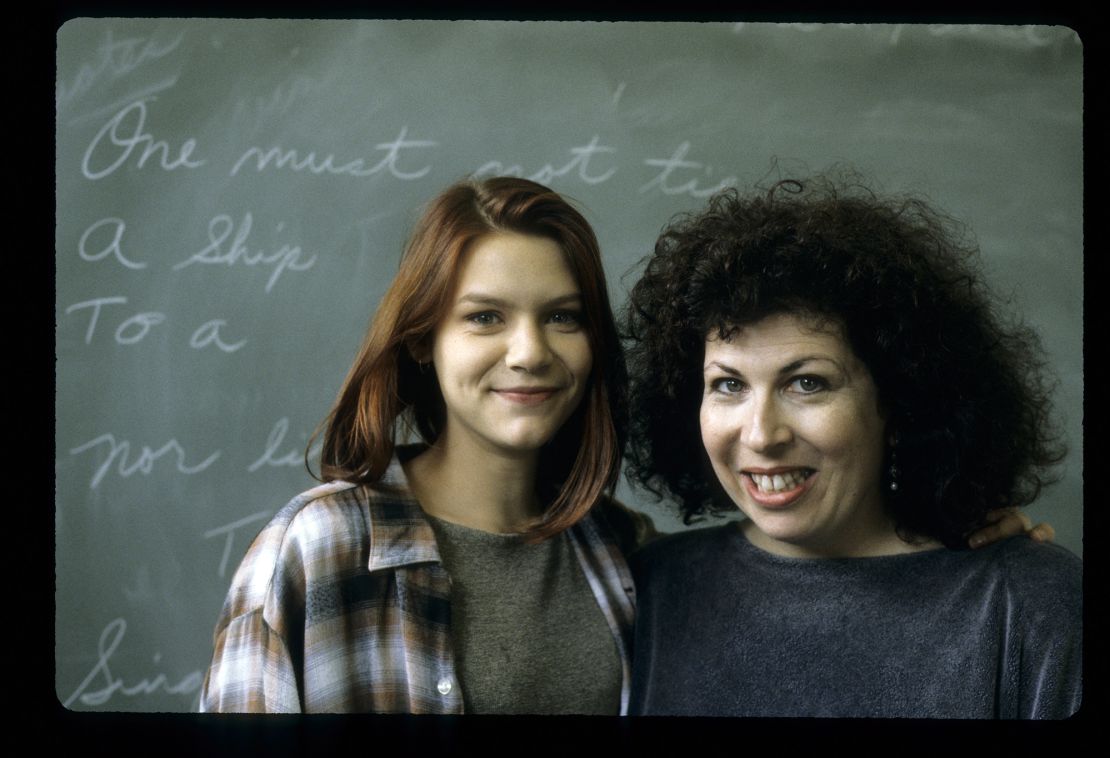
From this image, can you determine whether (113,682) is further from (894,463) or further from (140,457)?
(894,463)

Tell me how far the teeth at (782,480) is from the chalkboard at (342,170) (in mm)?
276

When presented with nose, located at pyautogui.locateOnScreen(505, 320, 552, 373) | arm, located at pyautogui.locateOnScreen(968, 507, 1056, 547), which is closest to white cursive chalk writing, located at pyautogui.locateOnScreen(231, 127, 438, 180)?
nose, located at pyautogui.locateOnScreen(505, 320, 552, 373)

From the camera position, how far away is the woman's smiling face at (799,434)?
168 centimetres

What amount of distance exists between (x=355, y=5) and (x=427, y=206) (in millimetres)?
405

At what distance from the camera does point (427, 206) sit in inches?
73.2

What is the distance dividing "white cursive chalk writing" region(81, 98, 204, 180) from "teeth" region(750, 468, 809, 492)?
44.7 inches

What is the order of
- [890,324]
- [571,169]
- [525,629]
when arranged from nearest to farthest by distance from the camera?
[890,324]
[525,629]
[571,169]

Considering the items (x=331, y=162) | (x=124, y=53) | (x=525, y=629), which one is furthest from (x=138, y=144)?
(x=525, y=629)

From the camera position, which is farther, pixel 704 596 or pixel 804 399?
pixel 704 596

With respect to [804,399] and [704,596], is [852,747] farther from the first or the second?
[804,399]

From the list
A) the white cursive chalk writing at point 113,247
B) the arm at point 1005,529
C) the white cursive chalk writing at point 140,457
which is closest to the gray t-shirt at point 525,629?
the white cursive chalk writing at point 140,457

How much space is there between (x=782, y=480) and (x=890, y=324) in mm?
299

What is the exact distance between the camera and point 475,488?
182 centimetres
